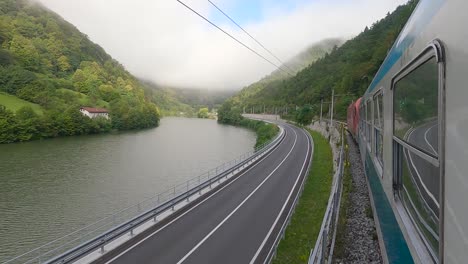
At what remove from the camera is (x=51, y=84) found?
366 ft

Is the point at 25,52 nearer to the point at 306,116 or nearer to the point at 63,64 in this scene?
the point at 63,64

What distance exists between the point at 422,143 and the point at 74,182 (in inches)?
1391

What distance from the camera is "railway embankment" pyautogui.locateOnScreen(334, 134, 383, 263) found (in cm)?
864

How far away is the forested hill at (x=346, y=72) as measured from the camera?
74.6 meters

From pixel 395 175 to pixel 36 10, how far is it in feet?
752

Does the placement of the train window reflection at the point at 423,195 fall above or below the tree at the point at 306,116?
below

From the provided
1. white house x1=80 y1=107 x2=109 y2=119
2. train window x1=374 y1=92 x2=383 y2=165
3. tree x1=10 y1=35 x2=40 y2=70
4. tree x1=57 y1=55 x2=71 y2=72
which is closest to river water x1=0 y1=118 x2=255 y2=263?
train window x1=374 y1=92 x2=383 y2=165

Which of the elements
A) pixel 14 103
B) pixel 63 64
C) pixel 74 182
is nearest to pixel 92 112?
pixel 14 103

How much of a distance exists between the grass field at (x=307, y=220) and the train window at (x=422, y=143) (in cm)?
931

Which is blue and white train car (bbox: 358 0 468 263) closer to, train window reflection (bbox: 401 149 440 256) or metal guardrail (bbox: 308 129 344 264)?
train window reflection (bbox: 401 149 440 256)

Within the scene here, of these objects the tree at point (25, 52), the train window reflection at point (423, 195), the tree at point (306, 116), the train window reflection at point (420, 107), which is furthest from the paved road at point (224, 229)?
the tree at point (25, 52)

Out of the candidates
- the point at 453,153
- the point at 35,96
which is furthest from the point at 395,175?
the point at 35,96

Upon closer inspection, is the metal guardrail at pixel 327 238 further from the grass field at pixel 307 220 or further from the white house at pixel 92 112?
the white house at pixel 92 112

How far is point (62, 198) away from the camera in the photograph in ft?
94.1
